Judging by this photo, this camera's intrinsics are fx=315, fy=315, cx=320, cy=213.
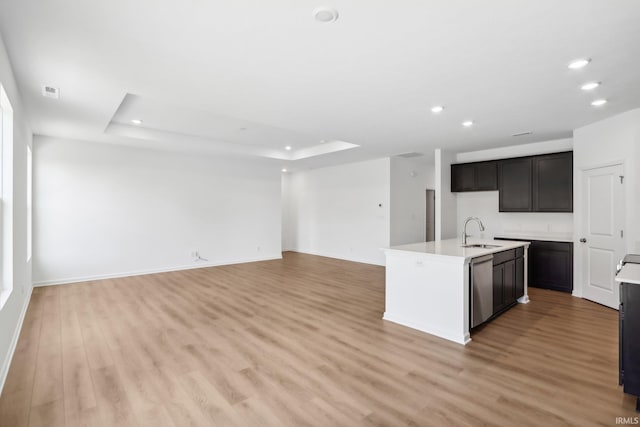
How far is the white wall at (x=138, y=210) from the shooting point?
5.54m

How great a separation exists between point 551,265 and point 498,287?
2.15 m

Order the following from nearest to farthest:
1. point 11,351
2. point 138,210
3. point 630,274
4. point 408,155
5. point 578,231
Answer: point 630,274, point 11,351, point 578,231, point 138,210, point 408,155

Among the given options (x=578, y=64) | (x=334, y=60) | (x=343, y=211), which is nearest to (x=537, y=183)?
(x=578, y=64)

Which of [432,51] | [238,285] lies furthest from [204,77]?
[238,285]

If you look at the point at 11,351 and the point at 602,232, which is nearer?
the point at 11,351

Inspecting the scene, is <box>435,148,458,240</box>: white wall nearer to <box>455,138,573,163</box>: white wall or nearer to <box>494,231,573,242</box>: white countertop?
<box>455,138,573,163</box>: white wall

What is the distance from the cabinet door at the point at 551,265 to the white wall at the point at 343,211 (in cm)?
284

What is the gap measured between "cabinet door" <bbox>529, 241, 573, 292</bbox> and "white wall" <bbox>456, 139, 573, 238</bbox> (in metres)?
0.61

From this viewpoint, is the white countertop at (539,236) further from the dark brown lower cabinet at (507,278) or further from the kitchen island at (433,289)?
the kitchen island at (433,289)

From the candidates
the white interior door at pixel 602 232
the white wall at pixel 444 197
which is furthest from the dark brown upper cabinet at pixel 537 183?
the white wall at pixel 444 197

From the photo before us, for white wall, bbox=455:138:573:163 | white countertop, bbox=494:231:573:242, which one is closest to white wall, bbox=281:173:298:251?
white wall, bbox=455:138:573:163

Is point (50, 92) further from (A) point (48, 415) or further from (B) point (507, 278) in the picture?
(B) point (507, 278)

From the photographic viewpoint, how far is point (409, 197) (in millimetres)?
7785

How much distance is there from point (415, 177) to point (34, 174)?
25.4ft
